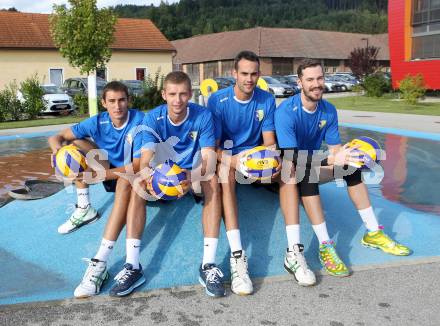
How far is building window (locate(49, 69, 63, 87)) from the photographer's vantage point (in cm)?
3206

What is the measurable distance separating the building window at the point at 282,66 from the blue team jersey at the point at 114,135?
1891 inches

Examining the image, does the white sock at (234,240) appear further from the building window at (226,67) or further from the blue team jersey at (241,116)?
the building window at (226,67)

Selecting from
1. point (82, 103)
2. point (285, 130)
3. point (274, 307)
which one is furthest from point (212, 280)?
point (82, 103)

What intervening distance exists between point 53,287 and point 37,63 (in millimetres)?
30859

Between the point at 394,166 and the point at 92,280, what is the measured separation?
22.2 ft

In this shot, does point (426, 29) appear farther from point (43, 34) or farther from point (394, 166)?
point (43, 34)

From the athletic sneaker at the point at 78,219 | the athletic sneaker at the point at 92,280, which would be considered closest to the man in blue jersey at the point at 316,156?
the athletic sneaker at the point at 92,280

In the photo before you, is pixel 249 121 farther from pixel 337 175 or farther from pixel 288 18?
pixel 288 18

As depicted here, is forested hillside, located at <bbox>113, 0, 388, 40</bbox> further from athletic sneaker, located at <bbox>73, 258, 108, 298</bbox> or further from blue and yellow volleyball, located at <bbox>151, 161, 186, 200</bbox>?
athletic sneaker, located at <bbox>73, 258, 108, 298</bbox>

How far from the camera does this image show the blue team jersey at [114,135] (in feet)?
14.8

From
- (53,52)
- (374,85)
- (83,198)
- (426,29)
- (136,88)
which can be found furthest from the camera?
(53,52)

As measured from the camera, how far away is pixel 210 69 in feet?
182

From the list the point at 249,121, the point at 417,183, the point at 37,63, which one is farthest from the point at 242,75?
the point at 37,63

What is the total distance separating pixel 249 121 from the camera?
14.9ft
